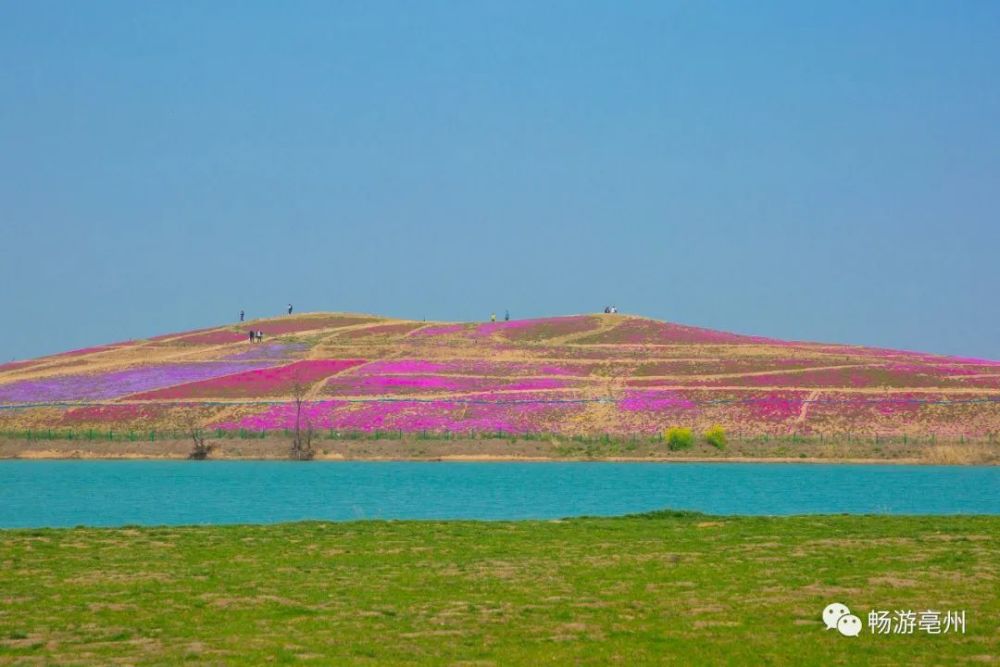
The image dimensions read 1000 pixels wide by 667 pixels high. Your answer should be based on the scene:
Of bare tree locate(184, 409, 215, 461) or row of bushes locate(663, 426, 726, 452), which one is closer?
bare tree locate(184, 409, 215, 461)

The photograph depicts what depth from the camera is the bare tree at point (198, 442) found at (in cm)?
7325

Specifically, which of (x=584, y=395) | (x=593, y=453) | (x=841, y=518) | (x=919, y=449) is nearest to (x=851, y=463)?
(x=919, y=449)

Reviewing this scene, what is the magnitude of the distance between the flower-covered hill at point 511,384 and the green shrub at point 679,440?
3.94 meters

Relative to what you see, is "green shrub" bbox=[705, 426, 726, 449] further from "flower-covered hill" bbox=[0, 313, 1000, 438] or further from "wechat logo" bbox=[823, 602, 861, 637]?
"wechat logo" bbox=[823, 602, 861, 637]

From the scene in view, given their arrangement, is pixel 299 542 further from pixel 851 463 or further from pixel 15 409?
pixel 15 409

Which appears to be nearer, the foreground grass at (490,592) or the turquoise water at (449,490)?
the foreground grass at (490,592)

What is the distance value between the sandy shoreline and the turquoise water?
8.95ft

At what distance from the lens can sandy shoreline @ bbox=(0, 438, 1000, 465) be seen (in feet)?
234

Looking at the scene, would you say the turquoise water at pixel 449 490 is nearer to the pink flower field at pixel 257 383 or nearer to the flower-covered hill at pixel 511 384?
the flower-covered hill at pixel 511 384

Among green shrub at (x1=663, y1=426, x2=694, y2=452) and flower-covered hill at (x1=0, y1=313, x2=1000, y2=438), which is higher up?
flower-covered hill at (x1=0, y1=313, x2=1000, y2=438)

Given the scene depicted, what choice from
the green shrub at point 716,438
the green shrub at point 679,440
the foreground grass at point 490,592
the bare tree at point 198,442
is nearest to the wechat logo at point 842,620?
the foreground grass at point 490,592

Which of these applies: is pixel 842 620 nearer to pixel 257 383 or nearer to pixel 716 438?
pixel 716 438

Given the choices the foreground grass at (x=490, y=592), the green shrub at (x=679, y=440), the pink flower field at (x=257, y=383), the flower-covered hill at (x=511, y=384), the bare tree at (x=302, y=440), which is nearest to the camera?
the foreground grass at (x=490, y=592)

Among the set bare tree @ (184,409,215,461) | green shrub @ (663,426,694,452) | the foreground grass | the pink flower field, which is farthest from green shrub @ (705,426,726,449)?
the foreground grass
